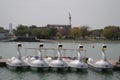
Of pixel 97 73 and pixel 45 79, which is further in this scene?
pixel 97 73

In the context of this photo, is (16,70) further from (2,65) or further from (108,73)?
(108,73)

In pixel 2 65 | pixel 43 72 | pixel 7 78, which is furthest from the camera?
pixel 2 65

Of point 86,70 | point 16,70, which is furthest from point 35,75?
point 86,70

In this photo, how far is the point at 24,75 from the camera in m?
48.7

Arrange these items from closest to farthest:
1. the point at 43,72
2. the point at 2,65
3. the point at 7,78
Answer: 1. the point at 7,78
2. the point at 43,72
3. the point at 2,65

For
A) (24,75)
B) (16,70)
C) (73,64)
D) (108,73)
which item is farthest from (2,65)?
(108,73)

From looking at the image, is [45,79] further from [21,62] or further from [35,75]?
[21,62]

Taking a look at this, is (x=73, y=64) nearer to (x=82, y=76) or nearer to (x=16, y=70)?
(x=82, y=76)

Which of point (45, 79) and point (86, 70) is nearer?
point (45, 79)

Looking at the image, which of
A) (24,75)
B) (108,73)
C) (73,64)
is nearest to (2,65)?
(24,75)

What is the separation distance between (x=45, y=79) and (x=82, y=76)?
5.58m

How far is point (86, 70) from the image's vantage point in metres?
51.4

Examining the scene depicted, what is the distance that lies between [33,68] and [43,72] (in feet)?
5.94

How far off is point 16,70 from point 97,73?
1214cm
